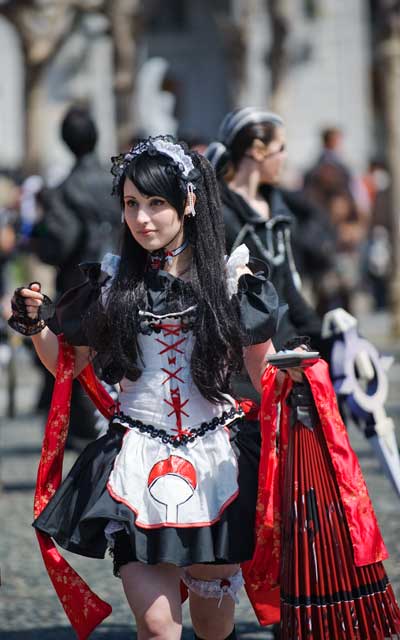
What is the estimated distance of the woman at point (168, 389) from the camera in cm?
386

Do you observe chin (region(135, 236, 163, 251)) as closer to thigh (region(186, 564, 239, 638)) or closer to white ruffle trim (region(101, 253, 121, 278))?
white ruffle trim (region(101, 253, 121, 278))

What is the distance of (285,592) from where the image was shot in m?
3.88

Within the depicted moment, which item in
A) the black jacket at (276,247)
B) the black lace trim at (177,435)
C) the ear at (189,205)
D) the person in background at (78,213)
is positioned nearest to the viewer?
the black lace trim at (177,435)

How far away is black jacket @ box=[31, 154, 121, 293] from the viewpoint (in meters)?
8.32

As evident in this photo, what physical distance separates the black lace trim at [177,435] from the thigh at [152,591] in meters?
0.32

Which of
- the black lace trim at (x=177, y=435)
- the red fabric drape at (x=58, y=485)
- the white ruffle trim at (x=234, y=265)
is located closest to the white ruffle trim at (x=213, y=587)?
the red fabric drape at (x=58, y=485)

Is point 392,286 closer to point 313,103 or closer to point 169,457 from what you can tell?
point 169,457

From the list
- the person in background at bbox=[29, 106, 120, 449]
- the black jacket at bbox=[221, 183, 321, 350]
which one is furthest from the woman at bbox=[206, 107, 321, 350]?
the person in background at bbox=[29, 106, 120, 449]

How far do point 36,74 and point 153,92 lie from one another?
6.74ft

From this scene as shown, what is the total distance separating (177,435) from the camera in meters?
3.96

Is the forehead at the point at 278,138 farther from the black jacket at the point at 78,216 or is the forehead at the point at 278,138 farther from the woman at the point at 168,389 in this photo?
the black jacket at the point at 78,216

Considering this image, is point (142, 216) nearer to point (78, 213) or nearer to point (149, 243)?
point (149, 243)

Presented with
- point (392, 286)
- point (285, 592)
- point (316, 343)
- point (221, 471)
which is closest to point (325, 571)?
point (285, 592)

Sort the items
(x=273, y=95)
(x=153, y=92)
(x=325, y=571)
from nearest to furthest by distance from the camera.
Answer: (x=325, y=571) < (x=153, y=92) < (x=273, y=95)
